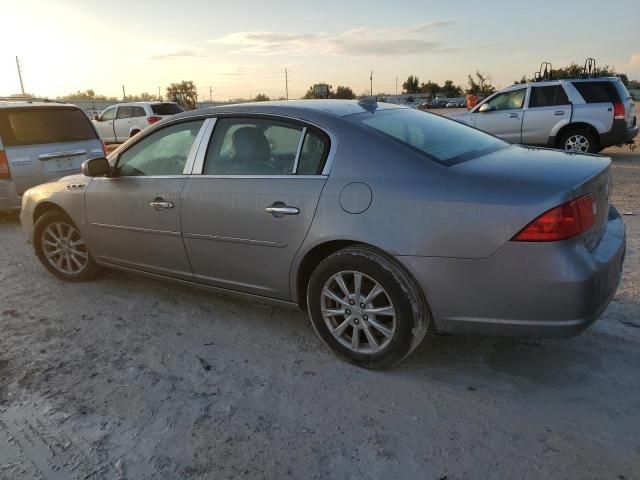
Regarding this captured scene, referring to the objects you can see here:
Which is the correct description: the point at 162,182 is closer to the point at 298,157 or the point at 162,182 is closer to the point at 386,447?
the point at 298,157

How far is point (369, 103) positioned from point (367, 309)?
1.59 m

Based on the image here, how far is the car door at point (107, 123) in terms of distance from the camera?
58.7ft

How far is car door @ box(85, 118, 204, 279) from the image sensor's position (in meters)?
3.83

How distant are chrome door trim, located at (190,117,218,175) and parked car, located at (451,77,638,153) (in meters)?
8.22

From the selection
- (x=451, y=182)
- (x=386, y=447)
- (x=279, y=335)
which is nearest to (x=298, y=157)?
(x=451, y=182)

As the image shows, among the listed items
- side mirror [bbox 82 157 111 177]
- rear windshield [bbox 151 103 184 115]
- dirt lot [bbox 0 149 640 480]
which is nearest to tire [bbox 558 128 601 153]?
dirt lot [bbox 0 149 640 480]

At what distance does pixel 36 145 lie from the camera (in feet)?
23.3

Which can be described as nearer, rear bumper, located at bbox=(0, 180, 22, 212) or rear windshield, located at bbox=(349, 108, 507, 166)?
rear windshield, located at bbox=(349, 108, 507, 166)

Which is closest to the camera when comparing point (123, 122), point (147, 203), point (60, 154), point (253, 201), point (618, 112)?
point (253, 201)

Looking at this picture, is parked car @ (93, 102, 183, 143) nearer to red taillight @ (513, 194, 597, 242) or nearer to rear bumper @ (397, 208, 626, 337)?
rear bumper @ (397, 208, 626, 337)

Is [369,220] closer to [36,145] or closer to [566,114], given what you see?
[36,145]

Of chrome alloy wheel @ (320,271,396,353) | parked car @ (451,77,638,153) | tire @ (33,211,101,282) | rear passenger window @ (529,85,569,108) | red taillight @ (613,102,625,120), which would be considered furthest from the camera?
rear passenger window @ (529,85,569,108)

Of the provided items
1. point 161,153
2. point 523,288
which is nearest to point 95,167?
point 161,153

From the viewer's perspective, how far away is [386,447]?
8.10 feet
